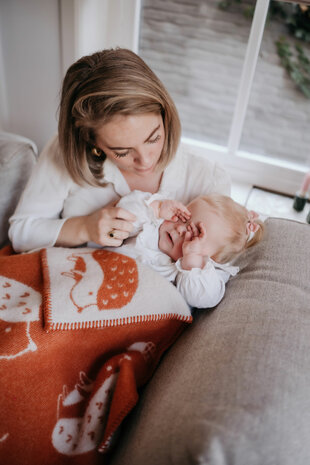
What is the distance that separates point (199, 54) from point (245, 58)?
0.25m

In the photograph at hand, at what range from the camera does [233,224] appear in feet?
3.64

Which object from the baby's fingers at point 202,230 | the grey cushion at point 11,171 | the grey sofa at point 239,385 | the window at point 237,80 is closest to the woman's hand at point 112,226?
the baby's fingers at point 202,230

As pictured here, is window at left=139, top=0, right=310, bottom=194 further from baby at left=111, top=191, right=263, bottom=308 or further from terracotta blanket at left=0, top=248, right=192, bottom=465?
terracotta blanket at left=0, top=248, right=192, bottom=465

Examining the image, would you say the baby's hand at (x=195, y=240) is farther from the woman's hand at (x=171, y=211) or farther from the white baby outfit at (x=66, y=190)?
the white baby outfit at (x=66, y=190)

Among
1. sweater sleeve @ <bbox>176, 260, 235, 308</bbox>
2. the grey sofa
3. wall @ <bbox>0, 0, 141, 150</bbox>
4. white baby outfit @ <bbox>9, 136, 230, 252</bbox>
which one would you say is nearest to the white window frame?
wall @ <bbox>0, 0, 141, 150</bbox>

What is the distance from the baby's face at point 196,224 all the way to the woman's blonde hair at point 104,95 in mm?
294

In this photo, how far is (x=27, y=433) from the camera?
806 mm

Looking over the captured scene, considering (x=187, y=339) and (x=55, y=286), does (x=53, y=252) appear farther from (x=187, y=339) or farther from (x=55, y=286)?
(x=187, y=339)

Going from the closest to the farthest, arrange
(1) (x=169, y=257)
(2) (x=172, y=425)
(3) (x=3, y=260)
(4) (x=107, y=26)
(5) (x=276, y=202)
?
(2) (x=172, y=425), (3) (x=3, y=260), (1) (x=169, y=257), (4) (x=107, y=26), (5) (x=276, y=202)

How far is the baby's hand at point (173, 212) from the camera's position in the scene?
1.13 metres

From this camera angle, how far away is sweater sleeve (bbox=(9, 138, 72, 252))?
119 cm

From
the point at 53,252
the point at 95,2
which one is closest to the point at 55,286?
the point at 53,252

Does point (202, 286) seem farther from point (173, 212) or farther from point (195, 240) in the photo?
point (173, 212)

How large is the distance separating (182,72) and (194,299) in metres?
1.34
